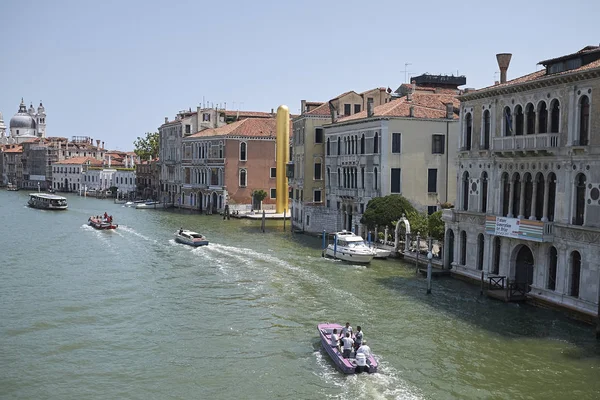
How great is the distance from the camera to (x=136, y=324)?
22047mm

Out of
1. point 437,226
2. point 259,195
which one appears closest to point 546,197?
point 437,226

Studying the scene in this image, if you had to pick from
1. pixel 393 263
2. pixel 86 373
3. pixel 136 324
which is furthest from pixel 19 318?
pixel 393 263

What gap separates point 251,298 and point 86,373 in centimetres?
891

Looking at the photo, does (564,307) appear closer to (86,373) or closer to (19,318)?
(86,373)

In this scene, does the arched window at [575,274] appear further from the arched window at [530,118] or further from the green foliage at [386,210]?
the green foliage at [386,210]

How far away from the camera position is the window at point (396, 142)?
3806 centimetres

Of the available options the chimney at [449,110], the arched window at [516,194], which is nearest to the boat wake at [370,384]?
the arched window at [516,194]

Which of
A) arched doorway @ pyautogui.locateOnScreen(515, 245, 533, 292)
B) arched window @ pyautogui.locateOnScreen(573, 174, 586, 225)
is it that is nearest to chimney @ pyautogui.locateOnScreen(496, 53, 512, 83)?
arched doorway @ pyautogui.locateOnScreen(515, 245, 533, 292)

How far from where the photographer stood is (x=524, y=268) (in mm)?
24938

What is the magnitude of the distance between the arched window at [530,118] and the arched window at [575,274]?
4.84 meters

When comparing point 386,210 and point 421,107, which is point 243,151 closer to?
point 421,107

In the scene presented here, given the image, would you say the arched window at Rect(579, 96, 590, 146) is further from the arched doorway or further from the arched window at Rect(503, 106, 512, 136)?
the arched doorway

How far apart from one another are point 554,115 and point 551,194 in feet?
8.70

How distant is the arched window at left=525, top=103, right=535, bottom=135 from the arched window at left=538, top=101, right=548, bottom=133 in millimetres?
491
